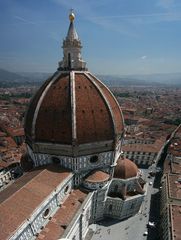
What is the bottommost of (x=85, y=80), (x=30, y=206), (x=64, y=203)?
(x=64, y=203)

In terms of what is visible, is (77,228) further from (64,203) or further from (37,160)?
(37,160)

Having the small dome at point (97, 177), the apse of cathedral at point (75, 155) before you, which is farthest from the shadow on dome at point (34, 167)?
the small dome at point (97, 177)

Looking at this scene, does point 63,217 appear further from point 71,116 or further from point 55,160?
point 71,116

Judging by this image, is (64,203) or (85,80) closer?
(64,203)

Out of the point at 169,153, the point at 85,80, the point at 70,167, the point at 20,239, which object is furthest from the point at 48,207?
the point at 169,153

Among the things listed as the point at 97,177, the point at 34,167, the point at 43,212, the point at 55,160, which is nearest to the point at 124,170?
the point at 97,177

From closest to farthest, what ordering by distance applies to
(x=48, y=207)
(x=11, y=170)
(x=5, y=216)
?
(x=5, y=216)
(x=48, y=207)
(x=11, y=170)

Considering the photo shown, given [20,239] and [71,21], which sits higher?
[71,21]

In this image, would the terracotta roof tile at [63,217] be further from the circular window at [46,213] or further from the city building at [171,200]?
the city building at [171,200]
